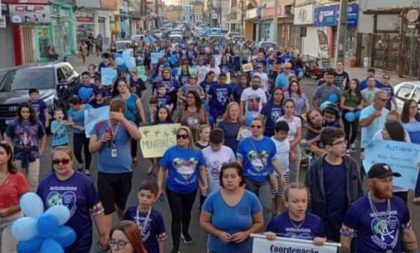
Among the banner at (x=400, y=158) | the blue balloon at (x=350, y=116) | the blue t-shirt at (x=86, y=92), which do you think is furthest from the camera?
the blue t-shirt at (x=86, y=92)

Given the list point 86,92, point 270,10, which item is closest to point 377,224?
point 86,92

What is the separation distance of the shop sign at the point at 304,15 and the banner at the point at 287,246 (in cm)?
3925

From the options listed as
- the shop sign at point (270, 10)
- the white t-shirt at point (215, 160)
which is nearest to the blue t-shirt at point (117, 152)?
the white t-shirt at point (215, 160)

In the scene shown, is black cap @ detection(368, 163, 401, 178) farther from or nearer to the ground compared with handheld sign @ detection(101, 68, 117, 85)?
farther from the ground

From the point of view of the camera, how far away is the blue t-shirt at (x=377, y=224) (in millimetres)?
4488

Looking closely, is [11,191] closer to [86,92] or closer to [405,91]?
[86,92]

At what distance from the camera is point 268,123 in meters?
9.88

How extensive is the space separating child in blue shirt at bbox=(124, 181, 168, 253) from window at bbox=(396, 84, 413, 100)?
10862 mm

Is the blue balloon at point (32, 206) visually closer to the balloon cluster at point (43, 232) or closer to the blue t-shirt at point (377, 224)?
the balloon cluster at point (43, 232)

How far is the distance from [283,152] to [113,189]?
2.22m

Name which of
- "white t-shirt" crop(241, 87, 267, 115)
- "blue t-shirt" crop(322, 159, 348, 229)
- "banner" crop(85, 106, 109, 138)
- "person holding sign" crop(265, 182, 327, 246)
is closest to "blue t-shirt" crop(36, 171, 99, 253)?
"person holding sign" crop(265, 182, 327, 246)

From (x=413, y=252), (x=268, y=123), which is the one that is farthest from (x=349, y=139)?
(x=413, y=252)

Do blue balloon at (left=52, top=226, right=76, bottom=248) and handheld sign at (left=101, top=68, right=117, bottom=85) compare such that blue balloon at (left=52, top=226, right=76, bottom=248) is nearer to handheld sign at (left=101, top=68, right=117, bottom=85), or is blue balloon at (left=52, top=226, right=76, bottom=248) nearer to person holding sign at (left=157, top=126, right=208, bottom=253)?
person holding sign at (left=157, top=126, right=208, bottom=253)

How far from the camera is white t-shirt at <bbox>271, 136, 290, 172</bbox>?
7.53 m
